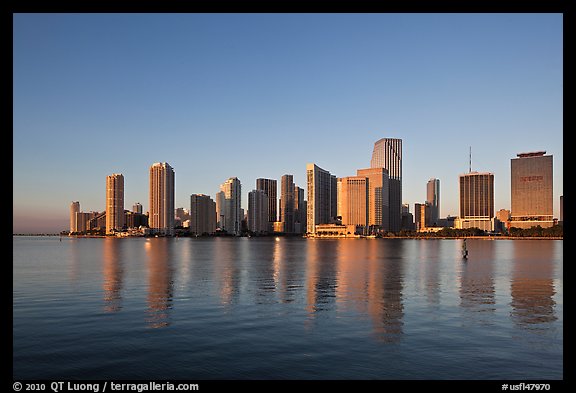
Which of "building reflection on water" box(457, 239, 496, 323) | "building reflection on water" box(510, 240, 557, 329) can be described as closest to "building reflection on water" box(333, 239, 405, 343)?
"building reflection on water" box(457, 239, 496, 323)

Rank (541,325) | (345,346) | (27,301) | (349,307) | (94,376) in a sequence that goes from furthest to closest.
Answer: (27,301)
(349,307)
(541,325)
(345,346)
(94,376)

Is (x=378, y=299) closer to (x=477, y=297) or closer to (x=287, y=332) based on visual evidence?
(x=477, y=297)

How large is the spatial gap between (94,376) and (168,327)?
12.7 meters

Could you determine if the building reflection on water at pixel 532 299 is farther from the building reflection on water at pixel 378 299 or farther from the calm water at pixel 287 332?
the building reflection on water at pixel 378 299

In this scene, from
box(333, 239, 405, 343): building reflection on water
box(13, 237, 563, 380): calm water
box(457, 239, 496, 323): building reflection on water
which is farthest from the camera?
box(457, 239, 496, 323): building reflection on water

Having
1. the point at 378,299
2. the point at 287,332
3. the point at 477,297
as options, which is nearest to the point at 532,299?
the point at 477,297

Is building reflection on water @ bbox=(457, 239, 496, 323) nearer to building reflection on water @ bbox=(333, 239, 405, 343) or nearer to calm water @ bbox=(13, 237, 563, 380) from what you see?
calm water @ bbox=(13, 237, 563, 380)

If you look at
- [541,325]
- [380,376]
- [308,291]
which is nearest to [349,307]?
[308,291]

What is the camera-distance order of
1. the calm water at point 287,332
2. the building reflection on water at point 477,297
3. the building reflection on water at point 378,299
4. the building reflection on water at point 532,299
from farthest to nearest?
the building reflection on water at point 477,297, the building reflection on water at point 532,299, the building reflection on water at point 378,299, the calm water at point 287,332

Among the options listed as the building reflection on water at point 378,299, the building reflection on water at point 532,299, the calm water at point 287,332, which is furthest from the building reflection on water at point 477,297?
the building reflection on water at point 378,299

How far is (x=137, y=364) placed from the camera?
2861 centimetres

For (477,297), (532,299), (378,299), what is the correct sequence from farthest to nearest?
(477,297)
(532,299)
(378,299)

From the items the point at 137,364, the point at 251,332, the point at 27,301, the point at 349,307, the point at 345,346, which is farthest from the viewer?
the point at 27,301
